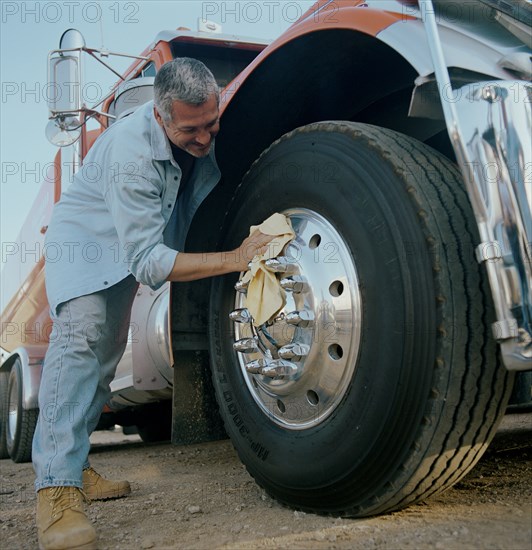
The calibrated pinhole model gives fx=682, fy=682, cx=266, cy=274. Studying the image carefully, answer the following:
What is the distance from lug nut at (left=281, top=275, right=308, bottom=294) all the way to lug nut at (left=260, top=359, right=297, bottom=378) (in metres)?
0.20

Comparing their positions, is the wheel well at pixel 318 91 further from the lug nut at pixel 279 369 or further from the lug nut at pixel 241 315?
the lug nut at pixel 279 369

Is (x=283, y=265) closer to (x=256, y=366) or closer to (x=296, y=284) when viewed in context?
(x=296, y=284)

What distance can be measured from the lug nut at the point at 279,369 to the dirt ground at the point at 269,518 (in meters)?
0.37

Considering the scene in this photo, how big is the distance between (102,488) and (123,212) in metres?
1.01

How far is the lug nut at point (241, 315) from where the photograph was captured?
203cm

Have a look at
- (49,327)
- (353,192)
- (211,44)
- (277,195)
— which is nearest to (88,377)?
(277,195)

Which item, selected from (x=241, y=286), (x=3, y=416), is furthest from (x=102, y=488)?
(x=3, y=416)

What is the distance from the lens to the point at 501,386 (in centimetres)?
151

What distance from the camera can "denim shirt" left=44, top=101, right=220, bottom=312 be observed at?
6.72ft

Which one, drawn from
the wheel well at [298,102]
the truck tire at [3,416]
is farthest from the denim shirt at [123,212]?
the truck tire at [3,416]

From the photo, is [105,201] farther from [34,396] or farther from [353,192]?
[34,396]

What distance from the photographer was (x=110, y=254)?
2238 millimetres

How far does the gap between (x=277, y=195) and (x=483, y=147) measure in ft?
2.42

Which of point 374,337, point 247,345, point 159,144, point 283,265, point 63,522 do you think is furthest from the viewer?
point 159,144
